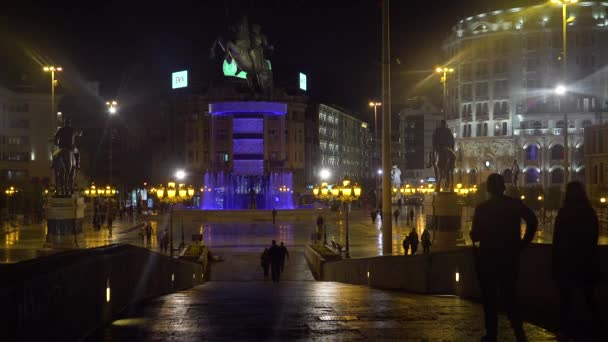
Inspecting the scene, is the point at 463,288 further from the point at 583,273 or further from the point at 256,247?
the point at 256,247

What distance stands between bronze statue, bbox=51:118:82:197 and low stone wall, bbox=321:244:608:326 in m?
12.9

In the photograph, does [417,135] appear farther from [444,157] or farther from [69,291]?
[69,291]

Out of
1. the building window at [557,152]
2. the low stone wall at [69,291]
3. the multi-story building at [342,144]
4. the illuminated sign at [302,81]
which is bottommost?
the low stone wall at [69,291]

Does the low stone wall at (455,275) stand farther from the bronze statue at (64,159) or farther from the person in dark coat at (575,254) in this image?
the bronze statue at (64,159)

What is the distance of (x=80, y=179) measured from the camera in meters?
107

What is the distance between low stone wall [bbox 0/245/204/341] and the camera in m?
5.67

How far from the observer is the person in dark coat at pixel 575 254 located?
277 inches

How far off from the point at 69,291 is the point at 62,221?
22.8 meters

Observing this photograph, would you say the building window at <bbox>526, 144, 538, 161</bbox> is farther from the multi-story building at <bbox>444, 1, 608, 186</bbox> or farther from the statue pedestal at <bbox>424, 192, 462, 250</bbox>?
the statue pedestal at <bbox>424, 192, 462, 250</bbox>

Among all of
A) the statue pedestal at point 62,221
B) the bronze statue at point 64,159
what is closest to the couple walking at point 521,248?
the statue pedestal at point 62,221

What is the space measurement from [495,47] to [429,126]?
41.2 metres

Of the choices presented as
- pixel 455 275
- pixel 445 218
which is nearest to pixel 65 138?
pixel 445 218

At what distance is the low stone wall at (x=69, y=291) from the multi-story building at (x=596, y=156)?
69.8m

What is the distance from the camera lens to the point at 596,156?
76938 mm
